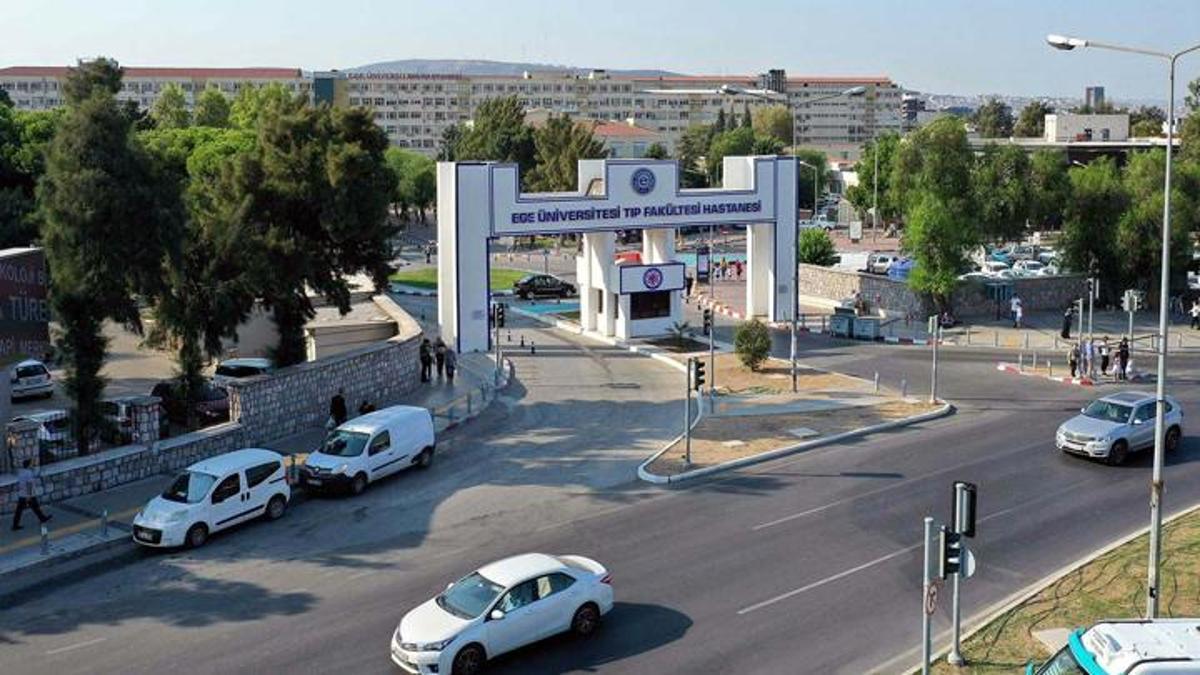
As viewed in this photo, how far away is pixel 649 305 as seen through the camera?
4791 cm

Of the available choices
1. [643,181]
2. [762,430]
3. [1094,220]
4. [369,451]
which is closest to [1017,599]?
[762,430]

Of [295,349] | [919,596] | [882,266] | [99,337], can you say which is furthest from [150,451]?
[882,266]

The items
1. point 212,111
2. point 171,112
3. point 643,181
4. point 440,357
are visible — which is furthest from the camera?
point 212,111

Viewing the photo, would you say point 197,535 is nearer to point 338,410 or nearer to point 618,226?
point 338,410

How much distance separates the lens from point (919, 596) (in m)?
19.1

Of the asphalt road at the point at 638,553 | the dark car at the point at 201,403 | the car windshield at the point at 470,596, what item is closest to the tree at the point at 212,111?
the dark car at the point at 201,403

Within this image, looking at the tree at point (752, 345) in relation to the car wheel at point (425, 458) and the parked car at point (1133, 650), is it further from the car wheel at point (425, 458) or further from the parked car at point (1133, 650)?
the parked car at point (1133, 650)

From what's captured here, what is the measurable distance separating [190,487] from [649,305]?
1057 inches

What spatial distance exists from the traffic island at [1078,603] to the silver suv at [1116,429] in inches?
234

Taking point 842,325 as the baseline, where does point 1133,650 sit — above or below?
below

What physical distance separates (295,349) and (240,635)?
18.6 m

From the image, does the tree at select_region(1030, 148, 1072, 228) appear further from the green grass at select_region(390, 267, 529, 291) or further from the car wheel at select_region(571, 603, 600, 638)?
the car wheel at select_region(571, 603, 600, 638)

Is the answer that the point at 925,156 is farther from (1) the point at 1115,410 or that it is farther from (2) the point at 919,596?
(2) the point at 919,596

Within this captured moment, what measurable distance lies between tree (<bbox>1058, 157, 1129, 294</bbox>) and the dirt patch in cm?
2381
